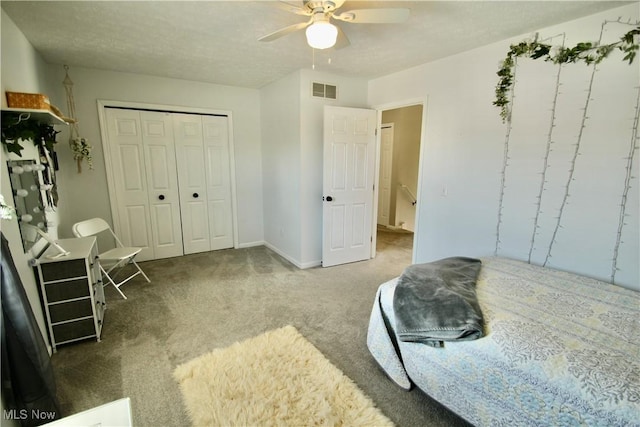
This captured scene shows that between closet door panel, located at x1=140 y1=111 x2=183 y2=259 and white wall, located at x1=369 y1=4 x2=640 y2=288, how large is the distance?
317cm

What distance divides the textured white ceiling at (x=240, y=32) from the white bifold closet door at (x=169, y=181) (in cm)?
78

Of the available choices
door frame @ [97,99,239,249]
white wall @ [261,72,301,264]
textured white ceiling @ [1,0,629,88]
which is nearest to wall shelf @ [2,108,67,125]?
textured white ceiling @ [1,0,629,88]

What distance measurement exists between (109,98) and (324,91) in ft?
8.51

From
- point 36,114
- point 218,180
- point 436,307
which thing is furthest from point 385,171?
→ point 36,114

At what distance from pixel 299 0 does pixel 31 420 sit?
277cm

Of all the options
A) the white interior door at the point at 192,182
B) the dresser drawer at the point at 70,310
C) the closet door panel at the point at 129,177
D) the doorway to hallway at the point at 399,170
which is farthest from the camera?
the doorway to hallway at the point at 399,170

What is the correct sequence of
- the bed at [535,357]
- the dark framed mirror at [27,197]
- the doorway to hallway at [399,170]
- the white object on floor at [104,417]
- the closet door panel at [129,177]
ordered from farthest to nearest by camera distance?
the doorway to hallway at [399,170] → the closet door panel at [129,177] → the dark framed mirror at [27,197] → the bed at [535,357] → the white object on floor at [104,417]

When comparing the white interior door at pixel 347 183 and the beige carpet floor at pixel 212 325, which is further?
the white interior door at pixel 347 183

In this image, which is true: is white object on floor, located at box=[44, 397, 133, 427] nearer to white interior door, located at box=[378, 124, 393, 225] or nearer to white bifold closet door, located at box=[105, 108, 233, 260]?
white bifold closet door, located at box=[105, 108, 233, 260]

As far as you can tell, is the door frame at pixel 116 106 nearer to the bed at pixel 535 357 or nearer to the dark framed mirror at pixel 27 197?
the dark framed mirror at pixel 27 197

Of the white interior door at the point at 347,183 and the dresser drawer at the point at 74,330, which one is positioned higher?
the white interior door at the point at 347,183

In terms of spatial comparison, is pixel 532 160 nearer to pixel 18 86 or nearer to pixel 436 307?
pixel 436 307

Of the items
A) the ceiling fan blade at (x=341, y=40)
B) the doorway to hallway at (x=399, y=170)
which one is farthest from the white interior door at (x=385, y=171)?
the ceiling fan blade at (x=341, y=40)

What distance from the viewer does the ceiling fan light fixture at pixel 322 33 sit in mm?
1715
